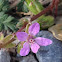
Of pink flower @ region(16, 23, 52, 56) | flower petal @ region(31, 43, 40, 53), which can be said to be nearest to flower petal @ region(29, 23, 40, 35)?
pink flower @ region(16, 23, 52, 56)

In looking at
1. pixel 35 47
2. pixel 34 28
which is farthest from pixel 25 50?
pixel 34 28

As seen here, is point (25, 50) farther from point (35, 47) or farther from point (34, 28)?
point (34, 28)

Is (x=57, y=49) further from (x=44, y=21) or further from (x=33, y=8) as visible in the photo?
(x=33, y=8)

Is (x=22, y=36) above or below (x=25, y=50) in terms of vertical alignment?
above

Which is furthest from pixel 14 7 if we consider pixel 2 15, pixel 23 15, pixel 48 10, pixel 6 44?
pixel 6 44

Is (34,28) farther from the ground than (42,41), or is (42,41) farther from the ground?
(34,28)

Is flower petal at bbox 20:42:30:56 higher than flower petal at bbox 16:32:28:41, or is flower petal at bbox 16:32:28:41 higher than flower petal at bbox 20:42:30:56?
flower petal at bbox 16:32:28:41

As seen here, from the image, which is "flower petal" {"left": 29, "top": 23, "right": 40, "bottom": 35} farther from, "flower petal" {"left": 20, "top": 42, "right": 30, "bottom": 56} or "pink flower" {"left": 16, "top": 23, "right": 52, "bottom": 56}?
"flower petal" {"left": 20, "top": 42, "right": 30, "bottom": 56}

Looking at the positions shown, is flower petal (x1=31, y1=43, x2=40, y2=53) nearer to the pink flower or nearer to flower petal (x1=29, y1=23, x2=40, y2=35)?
the pink flower

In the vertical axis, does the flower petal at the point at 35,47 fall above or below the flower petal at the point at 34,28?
below

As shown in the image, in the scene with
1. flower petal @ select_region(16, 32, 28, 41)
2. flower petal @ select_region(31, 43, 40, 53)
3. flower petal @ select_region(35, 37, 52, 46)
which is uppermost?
flower petal @ select_region(16, 32, 28, 41)

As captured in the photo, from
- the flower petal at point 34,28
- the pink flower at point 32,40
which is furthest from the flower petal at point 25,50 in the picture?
the flower petal at point 34,28

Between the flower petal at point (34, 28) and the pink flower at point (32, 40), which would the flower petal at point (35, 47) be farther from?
the flower petal at point (34, 28)
